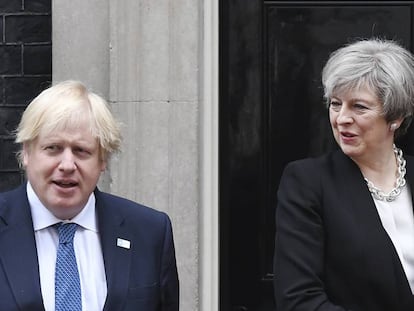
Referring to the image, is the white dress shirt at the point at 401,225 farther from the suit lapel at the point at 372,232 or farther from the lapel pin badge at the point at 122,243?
the lapel pin badge at the point at 122,243

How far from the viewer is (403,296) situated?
3.62 m

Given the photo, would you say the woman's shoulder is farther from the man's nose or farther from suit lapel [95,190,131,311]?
the man's nose

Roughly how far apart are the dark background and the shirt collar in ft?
8.14

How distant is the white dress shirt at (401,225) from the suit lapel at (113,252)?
2.72 feet

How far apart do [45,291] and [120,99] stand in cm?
240

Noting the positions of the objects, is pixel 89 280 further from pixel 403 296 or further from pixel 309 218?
pixel 403 296

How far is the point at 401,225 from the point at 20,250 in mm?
1210

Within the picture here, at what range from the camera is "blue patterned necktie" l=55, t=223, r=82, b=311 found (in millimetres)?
3492

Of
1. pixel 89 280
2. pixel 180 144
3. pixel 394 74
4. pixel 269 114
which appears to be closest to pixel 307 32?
pixel 269 114

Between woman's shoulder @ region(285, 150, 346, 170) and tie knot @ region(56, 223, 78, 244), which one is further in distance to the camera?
woman's shoulder @ region(285, 150, 346, 170)

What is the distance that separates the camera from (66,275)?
352 centimetres

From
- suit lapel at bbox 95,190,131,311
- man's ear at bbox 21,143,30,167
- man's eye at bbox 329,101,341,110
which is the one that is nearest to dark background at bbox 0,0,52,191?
suit lapel at bbox 95,190,131,311

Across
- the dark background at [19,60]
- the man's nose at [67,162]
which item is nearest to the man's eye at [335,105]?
the man's nose at [67,162]

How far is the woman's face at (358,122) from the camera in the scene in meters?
3.70
